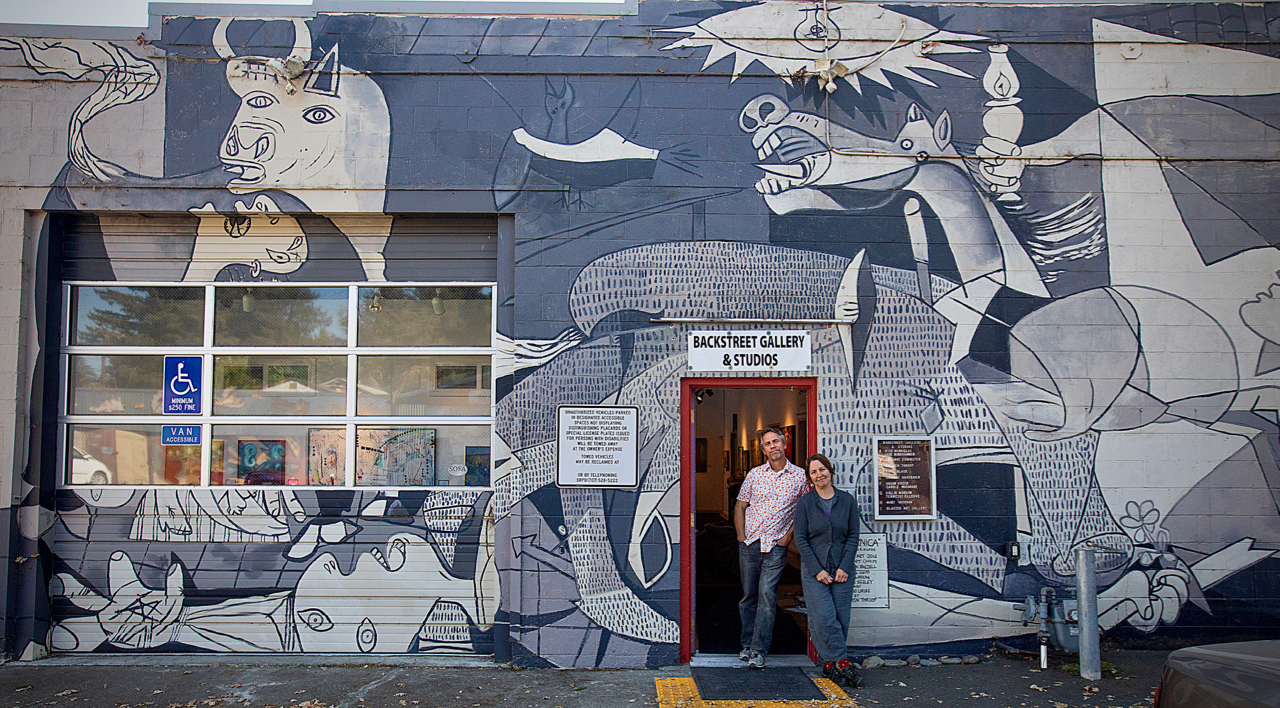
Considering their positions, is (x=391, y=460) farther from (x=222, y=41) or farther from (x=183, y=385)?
(x=222, y=41)

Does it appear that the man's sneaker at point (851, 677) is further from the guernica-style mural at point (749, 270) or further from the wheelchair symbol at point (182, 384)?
the wheelchair symbol at point (182, 384)

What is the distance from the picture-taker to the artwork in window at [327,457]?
6.80m

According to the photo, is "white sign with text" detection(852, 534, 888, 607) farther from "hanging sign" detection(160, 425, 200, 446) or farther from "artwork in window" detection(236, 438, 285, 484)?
"hanging sign" detection(160, 425, 200, 446)

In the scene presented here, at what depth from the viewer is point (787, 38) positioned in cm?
680

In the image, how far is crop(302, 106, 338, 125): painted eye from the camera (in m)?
6.72

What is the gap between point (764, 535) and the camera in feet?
→ 20.7

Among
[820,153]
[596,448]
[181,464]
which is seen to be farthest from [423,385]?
[820,153]

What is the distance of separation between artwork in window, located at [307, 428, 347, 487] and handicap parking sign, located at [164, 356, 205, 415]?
1071 mm

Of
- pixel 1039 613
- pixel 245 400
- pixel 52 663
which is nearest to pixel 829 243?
pixel 1039 613

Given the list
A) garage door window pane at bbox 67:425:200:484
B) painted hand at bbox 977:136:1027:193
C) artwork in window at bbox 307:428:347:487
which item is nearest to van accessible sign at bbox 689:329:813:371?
painted hand at bbox 977:136:1027:193

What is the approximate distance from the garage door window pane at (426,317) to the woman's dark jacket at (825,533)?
10.1 ft

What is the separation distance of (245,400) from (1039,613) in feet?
23.1

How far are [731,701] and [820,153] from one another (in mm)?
4475

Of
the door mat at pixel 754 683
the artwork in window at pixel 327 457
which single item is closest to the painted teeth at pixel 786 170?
the door mat at pixel 754 683
